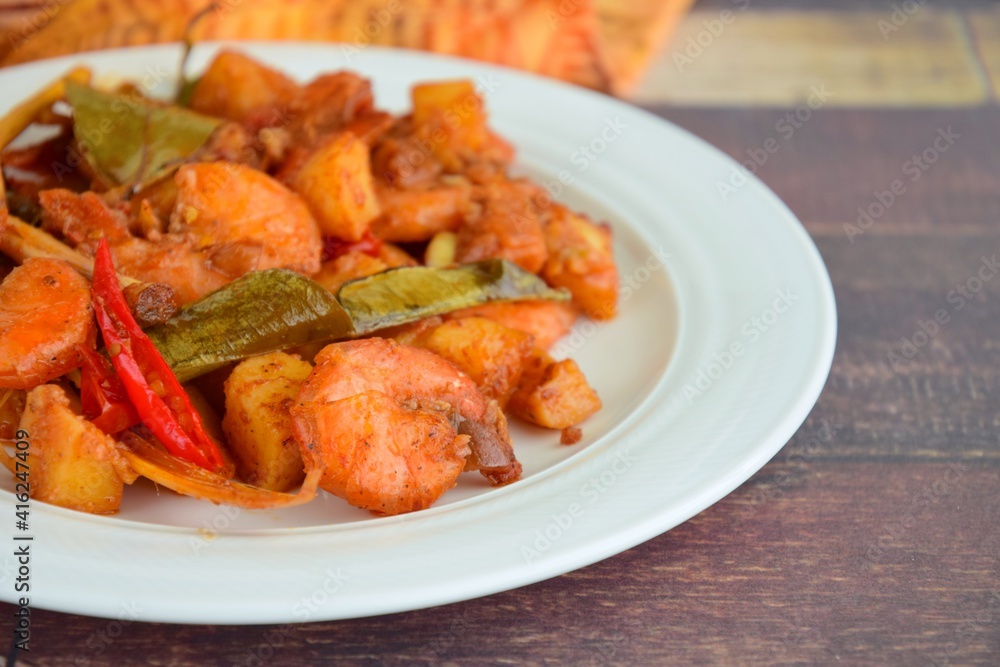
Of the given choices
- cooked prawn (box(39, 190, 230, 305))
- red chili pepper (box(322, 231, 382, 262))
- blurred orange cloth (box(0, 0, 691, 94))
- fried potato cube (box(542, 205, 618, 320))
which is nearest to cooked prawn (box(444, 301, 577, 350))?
fried potato cube (box(542, 205, 618, 320))

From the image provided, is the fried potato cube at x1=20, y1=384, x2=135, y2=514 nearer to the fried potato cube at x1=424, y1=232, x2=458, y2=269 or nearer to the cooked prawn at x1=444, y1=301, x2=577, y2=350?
the cooked prawn at x1=444, y1=301, x2=577, y2=350

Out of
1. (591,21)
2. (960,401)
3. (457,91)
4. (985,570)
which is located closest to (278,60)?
(457,91)

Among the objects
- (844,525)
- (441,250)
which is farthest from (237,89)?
(844,525)

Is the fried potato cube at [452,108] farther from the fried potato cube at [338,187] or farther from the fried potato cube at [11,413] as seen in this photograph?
the fried potato cube at [11,413]

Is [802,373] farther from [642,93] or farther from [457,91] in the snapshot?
[642,93]

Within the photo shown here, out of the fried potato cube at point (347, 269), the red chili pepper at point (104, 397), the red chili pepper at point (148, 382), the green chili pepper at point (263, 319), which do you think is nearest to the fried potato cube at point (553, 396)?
the green chili pepper at point (263, 319)

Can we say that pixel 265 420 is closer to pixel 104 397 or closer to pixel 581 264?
pixel 104 397

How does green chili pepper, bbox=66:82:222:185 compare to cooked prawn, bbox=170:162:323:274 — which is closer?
cooked prawn, bbox=170:162:323:274
